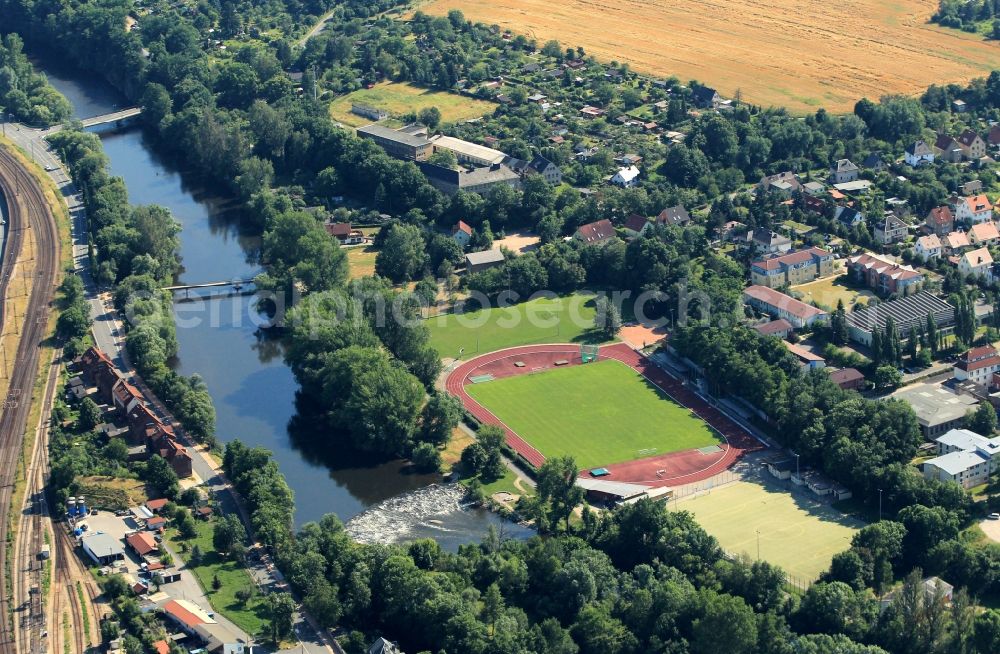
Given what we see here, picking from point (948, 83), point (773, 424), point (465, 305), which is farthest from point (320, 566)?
point (948, 83)

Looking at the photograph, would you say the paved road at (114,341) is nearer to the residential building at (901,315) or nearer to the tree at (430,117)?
the tree at (430,117)

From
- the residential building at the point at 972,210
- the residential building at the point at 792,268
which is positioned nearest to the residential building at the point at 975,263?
the residential building at the point at 972,210

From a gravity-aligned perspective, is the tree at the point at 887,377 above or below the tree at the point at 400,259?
above

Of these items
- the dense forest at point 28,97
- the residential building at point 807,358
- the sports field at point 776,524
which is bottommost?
the dense forest at point 28,97

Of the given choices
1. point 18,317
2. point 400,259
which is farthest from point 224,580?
point 400,259

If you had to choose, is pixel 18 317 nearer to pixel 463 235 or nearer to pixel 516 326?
pixel 463 235

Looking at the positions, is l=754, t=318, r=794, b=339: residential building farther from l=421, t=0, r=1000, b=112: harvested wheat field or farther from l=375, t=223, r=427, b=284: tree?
l=421, t=0, r=1000, b=112: harvested wheat field
